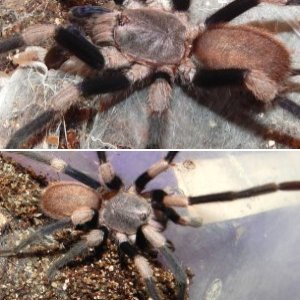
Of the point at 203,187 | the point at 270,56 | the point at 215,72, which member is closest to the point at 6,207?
the point at 203,187

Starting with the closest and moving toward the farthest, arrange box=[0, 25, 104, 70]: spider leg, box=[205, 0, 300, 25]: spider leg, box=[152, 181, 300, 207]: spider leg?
box=[152, 181, 300, 207]: spider leg < box=[0, 25, 104, 70]: spider leg < box=[205, 0, 300, 25]: spider leg

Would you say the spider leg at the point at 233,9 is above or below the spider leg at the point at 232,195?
above

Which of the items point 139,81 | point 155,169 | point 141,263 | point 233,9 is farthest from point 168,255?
point 233,9

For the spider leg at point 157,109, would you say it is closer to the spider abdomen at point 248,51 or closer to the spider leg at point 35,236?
the spider abdomen at point 248,51

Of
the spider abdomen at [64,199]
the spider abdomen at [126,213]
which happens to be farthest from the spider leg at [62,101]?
the spider abdomen at [126,213]

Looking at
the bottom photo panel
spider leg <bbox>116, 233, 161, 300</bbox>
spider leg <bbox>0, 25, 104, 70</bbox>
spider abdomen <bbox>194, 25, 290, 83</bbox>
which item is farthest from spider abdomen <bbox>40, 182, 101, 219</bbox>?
spider abdomen <bbox>194, 25, 290, 83</bbox>

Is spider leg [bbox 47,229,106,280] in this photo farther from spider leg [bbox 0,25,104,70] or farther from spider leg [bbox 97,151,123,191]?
spider leg [bbox 0,25,104,70]
